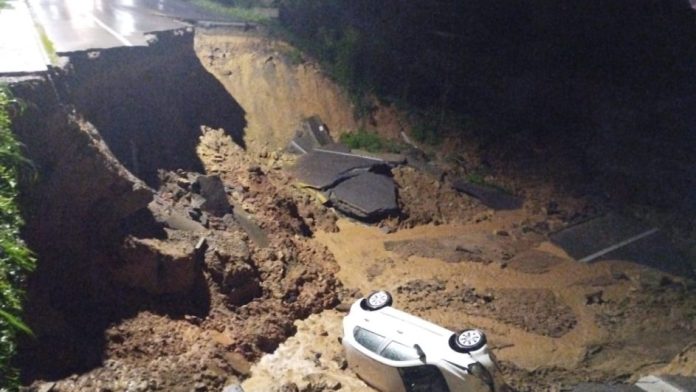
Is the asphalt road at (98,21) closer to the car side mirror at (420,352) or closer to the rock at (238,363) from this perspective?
the rock at (238,363)

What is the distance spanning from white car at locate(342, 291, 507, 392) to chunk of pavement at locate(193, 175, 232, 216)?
139 inches

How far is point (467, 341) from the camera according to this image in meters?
6.83

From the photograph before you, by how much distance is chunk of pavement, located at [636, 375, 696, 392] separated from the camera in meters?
6.64

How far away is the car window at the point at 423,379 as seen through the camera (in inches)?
269

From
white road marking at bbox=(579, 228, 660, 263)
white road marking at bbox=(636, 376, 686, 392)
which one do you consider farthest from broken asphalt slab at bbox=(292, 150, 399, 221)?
white road marking at bbox=(636, 376, 686, 392)

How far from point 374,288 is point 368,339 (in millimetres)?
3266

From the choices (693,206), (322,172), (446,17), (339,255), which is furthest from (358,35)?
(693,206)

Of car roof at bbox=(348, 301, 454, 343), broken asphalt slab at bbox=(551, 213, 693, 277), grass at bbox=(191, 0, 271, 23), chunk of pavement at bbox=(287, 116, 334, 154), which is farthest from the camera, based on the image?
grass at bbox=(191, 0, 271, 23)

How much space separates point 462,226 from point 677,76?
7.85 meters

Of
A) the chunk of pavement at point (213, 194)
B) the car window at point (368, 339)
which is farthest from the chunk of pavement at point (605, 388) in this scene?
the chunk of pavement at point (213, 194)

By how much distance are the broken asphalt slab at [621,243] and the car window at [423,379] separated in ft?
18.8

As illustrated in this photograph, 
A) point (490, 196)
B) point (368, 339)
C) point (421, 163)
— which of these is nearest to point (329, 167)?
point (421, 163)

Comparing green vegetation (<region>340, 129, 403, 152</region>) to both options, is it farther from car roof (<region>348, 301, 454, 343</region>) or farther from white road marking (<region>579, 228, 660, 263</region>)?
car roof (<region>348, 301, 454, 343</region>)

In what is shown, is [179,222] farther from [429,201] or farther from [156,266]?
[429,201]
